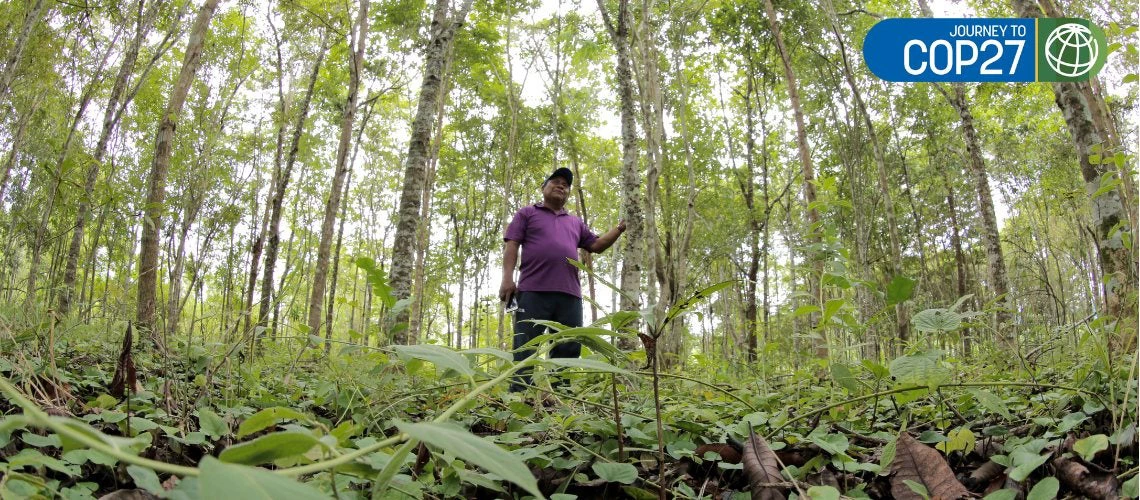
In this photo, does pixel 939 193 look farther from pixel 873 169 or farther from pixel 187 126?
pixel 187 126

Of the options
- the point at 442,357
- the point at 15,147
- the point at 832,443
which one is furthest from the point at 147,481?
the point at 15,147

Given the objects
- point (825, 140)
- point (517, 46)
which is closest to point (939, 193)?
point (825, 140)

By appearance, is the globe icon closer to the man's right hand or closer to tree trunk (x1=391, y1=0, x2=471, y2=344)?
the man's right hand

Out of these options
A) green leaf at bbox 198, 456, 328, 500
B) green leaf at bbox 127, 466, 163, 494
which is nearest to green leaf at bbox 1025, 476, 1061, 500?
green leaf at bbox 198, 456, 328, 500

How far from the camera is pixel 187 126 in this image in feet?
37.5

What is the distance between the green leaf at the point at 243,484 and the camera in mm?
448

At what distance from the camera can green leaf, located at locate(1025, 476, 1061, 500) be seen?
3.69ft

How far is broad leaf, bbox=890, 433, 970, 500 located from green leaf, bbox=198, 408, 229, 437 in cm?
154

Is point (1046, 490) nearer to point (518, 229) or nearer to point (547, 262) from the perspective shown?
point (547, 262)

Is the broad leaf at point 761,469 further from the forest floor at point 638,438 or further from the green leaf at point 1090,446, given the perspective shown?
the green leaf at point 1090,446

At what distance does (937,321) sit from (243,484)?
174cm

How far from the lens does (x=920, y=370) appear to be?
150cm

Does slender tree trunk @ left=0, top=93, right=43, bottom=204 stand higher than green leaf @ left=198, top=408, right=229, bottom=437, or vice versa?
slender tree trunk @ left=0, top=93, right=43, bottom=204

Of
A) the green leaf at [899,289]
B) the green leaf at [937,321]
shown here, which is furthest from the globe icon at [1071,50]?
the green leaf at [899,289]
